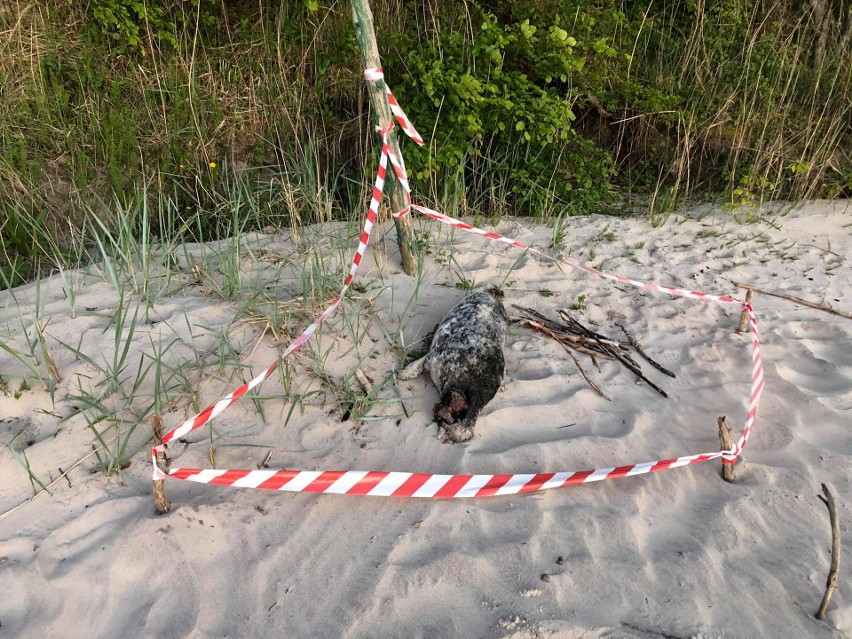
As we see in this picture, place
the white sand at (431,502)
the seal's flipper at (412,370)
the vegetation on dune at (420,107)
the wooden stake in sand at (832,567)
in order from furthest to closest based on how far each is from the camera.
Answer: the vegetation on dune at (420,107) → the seal's flipper at (412,370) → the white sand at (431,502) → the wooden stake in sand at (832,567)

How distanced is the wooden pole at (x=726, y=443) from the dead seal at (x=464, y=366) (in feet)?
3.30

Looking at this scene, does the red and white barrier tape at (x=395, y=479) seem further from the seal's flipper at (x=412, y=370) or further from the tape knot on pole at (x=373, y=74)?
the tape knot on pole at (x=373, y=74)

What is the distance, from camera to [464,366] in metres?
2.84

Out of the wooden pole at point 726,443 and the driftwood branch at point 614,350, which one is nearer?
the wooden pole at point 726,443

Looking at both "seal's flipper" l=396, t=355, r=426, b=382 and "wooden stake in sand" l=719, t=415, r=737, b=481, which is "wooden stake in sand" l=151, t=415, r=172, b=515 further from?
"wooden stake in sand" l=719, t=415, r=737, b=481

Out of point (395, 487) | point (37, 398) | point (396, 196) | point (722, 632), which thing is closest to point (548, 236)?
point (396, 196)

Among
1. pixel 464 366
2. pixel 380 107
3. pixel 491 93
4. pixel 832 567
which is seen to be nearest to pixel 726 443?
pixel 832 567

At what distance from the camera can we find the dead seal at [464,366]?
272 centimetres

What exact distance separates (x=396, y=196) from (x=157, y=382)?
1.80 metres

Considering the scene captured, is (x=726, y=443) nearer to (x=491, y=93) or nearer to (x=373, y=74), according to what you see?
(x=373, y=74)

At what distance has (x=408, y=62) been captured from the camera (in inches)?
169

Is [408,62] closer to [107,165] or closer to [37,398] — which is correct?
[107,165]

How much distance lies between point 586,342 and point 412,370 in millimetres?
1056

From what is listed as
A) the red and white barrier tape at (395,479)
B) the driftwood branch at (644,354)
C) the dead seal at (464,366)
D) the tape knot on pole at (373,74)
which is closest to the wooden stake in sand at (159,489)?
the red and white barrier tape at (395,479)
